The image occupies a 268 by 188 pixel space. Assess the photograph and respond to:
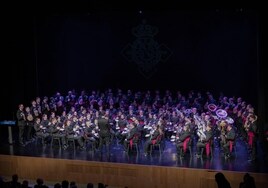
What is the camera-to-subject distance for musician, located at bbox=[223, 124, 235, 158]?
50.7 ft

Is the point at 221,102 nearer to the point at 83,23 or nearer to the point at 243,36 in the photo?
the point at 243,36

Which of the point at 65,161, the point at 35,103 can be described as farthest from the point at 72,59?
the point at 65,161

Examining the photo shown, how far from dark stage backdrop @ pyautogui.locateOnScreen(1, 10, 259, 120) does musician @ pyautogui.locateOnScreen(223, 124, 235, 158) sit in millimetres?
6343

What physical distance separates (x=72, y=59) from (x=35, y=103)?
16.6ft

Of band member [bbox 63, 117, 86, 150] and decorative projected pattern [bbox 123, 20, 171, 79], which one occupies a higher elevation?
decorative projected pattern [bbox 123, 20, 171, 79]

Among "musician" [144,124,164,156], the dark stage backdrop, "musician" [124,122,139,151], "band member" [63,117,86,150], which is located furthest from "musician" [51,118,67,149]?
the dark stage backdrop

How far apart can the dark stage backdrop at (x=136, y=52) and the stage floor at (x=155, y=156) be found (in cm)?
498

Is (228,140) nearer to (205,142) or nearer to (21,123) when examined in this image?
(205,142)

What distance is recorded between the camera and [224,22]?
2203 cm

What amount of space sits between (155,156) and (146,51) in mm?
8439

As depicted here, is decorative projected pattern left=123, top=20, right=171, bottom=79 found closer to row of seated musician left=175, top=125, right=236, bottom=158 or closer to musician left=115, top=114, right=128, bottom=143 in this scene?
musician left=115, top=114, right=128, bottom=143

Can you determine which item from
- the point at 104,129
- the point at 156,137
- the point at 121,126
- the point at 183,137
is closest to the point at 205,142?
the point at 183,137

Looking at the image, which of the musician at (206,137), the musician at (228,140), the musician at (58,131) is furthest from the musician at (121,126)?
the musician at (228,140)

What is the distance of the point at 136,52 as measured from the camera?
2361 cm
